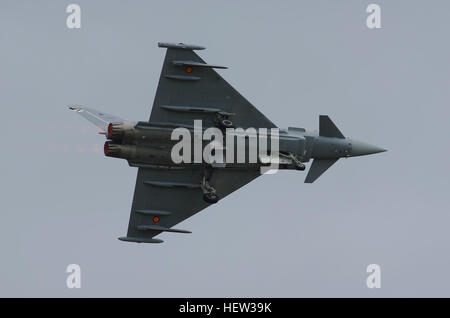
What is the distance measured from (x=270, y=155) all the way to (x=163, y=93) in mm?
5037

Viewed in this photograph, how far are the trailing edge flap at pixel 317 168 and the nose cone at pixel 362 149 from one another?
1.14m

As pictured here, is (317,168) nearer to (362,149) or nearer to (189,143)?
(362,149)

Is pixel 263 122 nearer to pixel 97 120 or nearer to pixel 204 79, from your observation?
pixel 204 79

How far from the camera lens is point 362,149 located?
55.9 meters

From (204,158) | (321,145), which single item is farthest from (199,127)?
(321,145)

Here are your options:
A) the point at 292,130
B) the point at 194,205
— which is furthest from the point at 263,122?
the point at 194,205

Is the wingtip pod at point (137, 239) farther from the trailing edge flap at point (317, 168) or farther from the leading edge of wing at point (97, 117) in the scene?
the trailing edge flap at point (317, 168)

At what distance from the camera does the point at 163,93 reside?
5319 cm

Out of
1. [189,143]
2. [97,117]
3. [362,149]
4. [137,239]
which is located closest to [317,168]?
[362,149]

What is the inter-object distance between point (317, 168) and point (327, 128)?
5.55 ft

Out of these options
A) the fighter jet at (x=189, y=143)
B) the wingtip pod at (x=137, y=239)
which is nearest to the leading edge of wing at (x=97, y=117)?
the fighter jet at (x=189, y=143)

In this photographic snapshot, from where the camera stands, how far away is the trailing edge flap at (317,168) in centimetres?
5553

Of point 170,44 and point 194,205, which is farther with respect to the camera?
point 194,205

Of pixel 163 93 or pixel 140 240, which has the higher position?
pixel 163 93
